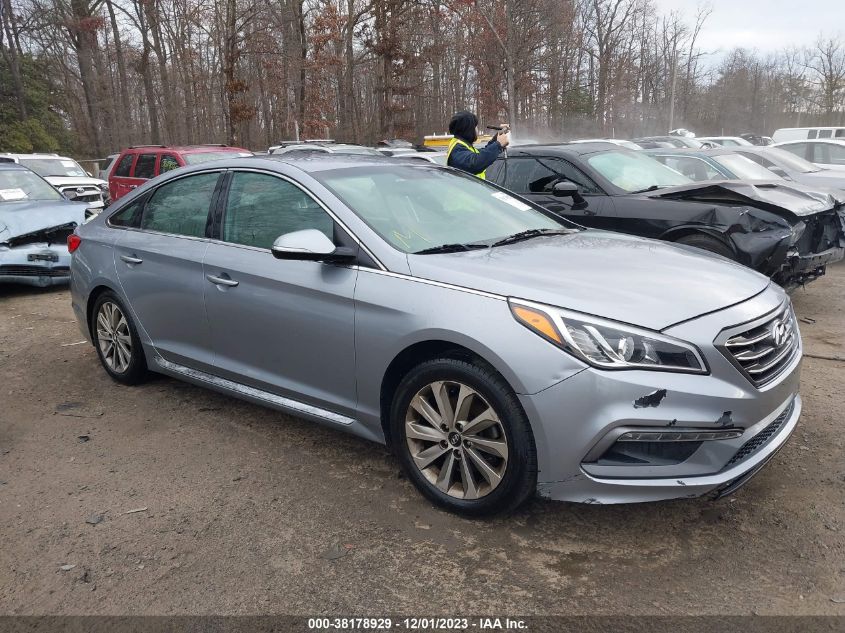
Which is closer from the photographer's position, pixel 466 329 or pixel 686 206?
pixel 466 329

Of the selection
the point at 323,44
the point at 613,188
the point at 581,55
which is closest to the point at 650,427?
the point at 613,188

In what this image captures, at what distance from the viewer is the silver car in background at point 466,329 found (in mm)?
2637

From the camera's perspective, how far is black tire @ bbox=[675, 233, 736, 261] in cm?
598

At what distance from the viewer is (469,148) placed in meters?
6.26

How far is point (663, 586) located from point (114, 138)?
150 ft

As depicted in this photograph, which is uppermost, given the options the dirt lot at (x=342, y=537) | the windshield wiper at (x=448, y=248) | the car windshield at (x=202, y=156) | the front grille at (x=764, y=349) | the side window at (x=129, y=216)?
the car windshield at (x=202, y=156)

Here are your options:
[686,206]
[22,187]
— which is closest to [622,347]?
[686,206]

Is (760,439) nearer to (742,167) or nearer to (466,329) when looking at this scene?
(466,329)

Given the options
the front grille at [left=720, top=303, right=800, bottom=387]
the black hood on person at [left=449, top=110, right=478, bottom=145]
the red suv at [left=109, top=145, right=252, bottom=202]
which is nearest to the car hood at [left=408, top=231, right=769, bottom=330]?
the front grille at [left=720, top=303, right=800, bottom=387]

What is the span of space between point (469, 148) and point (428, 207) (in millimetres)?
2642

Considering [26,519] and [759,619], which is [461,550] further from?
[26,519]

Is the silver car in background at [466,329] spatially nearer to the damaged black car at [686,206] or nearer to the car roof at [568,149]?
the damaged black car at [686,206]

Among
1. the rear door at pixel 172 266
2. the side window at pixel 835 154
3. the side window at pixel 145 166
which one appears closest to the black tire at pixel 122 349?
the rear door at pixel 172 266

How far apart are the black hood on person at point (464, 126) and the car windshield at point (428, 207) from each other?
6.71 ft
